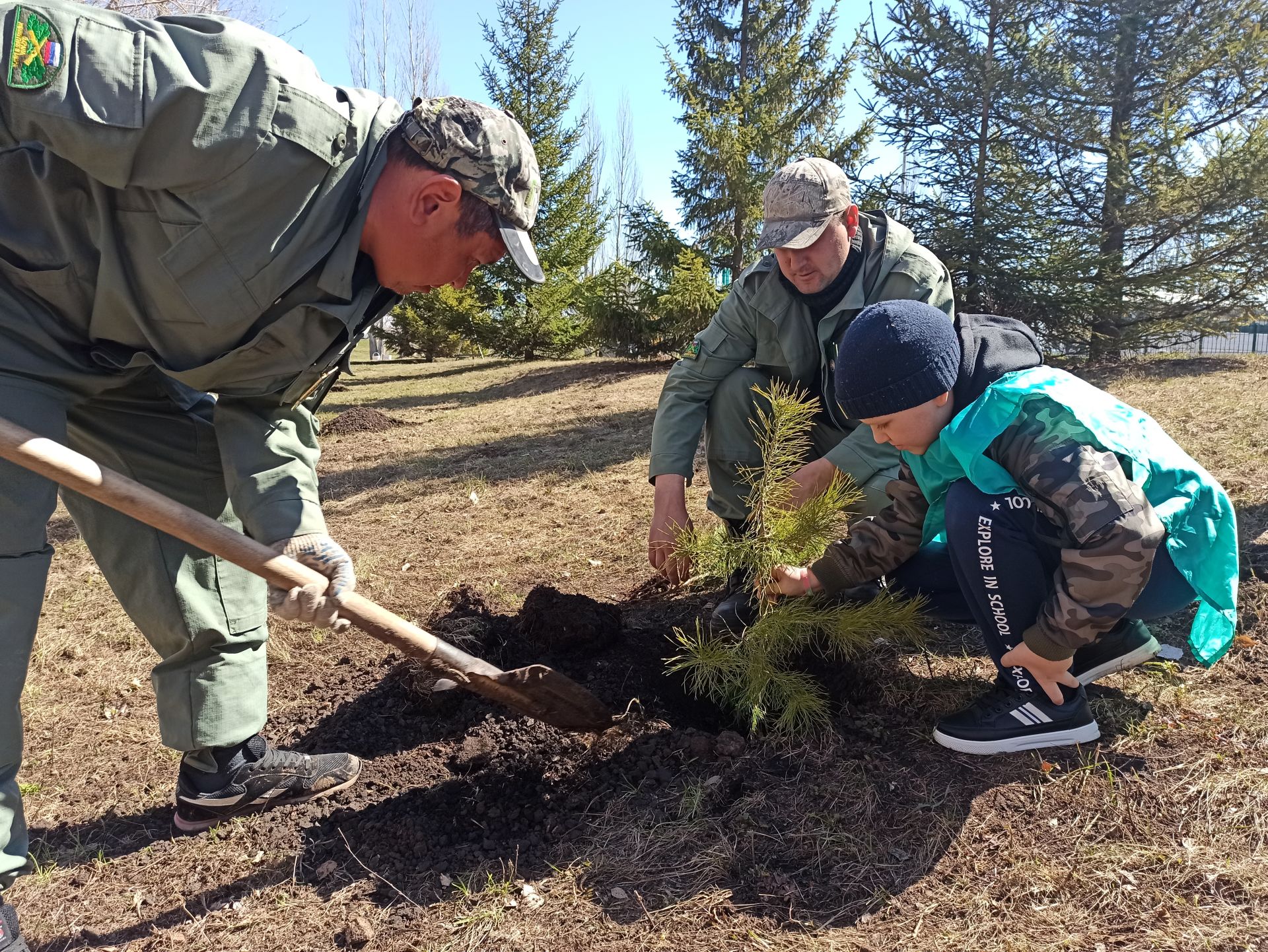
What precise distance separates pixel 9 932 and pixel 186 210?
1.57m

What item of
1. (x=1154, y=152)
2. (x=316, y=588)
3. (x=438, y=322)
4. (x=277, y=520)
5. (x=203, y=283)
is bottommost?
(x=316, y=588)

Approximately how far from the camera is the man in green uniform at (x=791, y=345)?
2.70 meters

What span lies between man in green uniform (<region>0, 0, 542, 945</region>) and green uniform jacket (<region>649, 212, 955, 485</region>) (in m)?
1.18

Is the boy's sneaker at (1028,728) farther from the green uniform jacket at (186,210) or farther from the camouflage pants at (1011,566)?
the green uniform jacket at (186,210)

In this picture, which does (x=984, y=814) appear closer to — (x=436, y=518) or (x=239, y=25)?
(x=239, y=25)

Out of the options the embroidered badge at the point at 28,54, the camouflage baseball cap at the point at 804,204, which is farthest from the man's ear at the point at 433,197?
the camouflage baseball cap at the point at 804,204

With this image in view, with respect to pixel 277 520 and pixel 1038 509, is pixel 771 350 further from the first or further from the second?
pixel 277 520

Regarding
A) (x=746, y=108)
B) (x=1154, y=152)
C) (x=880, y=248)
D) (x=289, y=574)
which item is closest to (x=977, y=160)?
(x=1154, y=152)

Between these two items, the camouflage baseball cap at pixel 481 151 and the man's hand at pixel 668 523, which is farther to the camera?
the man's hand at pixel 668 523

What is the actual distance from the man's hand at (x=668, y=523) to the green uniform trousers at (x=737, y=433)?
12.6 inches

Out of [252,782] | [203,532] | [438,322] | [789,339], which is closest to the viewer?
[203,532]

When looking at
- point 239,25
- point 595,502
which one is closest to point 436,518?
point 595,502

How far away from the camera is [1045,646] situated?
6.40ft

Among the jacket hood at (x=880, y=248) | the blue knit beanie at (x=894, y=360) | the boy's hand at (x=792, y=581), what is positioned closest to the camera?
the blue knit beanie at (x=894, y=360)
